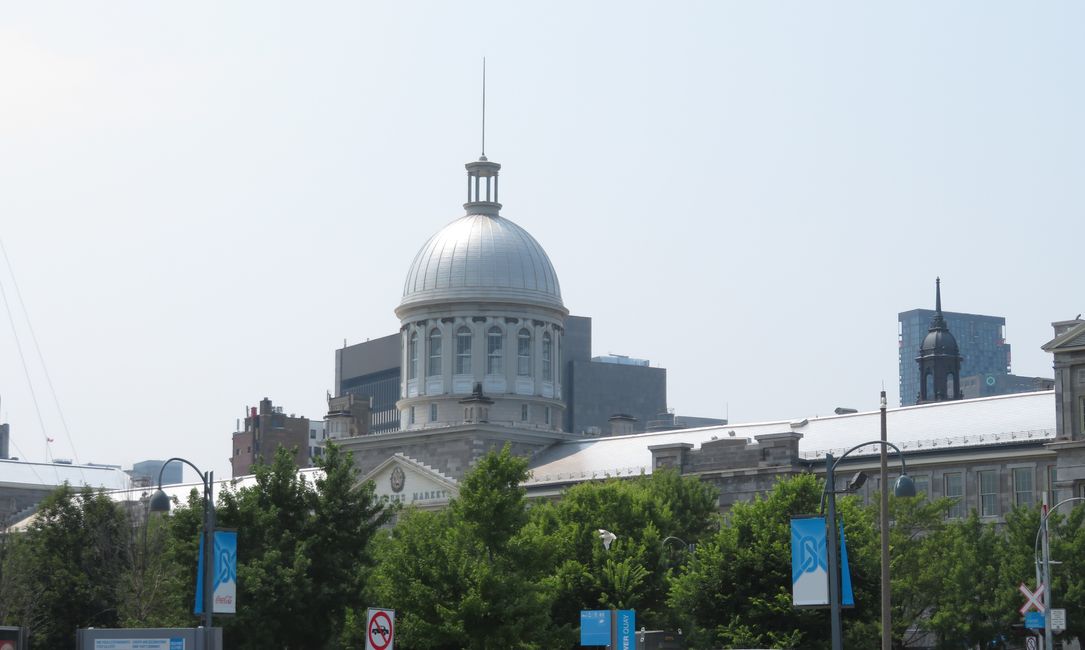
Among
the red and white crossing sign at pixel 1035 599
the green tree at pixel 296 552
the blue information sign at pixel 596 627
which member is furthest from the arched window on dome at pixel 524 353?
the blue information sign at pixel 596 627

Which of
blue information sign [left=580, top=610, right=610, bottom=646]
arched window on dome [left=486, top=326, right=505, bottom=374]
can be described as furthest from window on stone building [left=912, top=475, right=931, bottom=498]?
blue information sign [left=580, top=610, right=610, bottom=646]

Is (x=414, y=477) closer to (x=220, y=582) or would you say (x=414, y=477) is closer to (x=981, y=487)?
(x=981, y=487)

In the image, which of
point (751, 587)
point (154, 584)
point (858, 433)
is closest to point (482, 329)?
point (858, 433)

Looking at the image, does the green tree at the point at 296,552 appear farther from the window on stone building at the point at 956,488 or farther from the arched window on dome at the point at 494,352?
the arched window on dome at the point at 494,352

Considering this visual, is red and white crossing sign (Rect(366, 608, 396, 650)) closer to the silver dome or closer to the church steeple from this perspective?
the silver dome

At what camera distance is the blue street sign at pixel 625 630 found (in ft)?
197

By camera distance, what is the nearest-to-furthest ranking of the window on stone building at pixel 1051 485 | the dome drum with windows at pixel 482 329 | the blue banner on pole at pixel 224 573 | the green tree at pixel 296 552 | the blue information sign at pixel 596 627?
the blue banner on pole at pixel 224 573 < the blue information sign at pixel 596 627 < the green tree at pixel 296 552 < the window on stone building at pixel 1051 485 < the dome drum with windows at pixel 482 329

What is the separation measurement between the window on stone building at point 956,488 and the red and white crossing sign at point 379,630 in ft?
207

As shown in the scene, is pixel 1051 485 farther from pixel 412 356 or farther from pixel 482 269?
pixel 412 356

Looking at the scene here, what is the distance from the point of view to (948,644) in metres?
85.9

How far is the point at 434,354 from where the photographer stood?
5022 inches

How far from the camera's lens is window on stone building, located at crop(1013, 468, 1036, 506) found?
3944 inches

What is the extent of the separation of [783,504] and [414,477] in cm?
4662

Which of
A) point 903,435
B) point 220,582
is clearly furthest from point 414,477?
point 220,582
